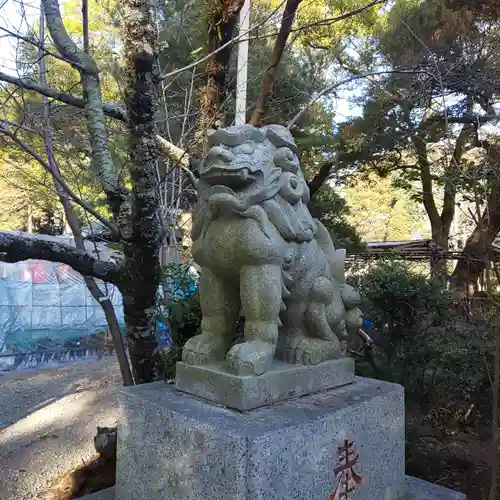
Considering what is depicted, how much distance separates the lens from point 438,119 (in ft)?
21.4

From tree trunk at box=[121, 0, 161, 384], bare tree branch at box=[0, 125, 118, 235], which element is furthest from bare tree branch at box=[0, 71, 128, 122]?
tree trunk at box=[121, 0, 161, 384]

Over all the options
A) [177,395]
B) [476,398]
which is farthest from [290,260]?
[476,398]

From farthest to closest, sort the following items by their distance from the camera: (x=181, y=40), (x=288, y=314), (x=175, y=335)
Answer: (x=181, y=40), (x=175, y=335), (x=288, y=314)

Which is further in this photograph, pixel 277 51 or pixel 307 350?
pixel 277 51

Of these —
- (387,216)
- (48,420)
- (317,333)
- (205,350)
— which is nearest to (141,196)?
(205,350)

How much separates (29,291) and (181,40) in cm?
576

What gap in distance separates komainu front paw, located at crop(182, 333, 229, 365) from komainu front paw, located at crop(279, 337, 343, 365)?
10.6 inches

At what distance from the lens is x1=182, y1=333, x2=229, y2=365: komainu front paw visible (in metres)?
2.06

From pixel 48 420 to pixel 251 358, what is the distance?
4.04 meters

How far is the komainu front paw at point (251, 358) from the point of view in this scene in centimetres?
184

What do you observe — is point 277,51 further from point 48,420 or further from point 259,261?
point 48,420

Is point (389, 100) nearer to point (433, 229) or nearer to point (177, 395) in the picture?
point (433, 229)

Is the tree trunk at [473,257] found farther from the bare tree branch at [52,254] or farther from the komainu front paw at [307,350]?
the bare tree branch at [52,254]

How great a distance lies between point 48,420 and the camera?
16.5 ft
